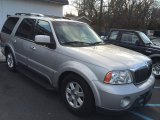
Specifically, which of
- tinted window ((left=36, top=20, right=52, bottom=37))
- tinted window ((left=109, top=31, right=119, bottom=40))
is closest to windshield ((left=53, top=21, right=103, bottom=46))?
tinted window ((left=36, top=20, right=52, bottom=37))

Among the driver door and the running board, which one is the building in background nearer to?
the running board

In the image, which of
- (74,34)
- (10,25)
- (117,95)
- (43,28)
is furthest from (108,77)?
(10,25)

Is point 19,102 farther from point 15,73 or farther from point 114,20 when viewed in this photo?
point 114,20

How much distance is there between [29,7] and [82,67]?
11.5 metres

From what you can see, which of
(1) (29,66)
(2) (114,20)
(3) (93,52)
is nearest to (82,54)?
(3) (93,52)

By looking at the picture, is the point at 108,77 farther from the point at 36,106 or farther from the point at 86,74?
the point at 36,106

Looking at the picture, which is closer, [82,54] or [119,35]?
[82,54]

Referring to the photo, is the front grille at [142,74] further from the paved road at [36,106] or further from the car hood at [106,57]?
the paved road at [36,106]

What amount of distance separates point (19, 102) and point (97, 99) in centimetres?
192

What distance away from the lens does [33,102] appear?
16.3 feet

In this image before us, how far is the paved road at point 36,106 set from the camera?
4395 mm

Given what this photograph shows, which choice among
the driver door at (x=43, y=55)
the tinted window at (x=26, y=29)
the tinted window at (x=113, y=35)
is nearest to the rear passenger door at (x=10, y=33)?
the tinted window at (x=26, y=29)

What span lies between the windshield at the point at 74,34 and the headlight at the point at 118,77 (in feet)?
4.51

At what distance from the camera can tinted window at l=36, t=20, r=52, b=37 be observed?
525 centimetres
